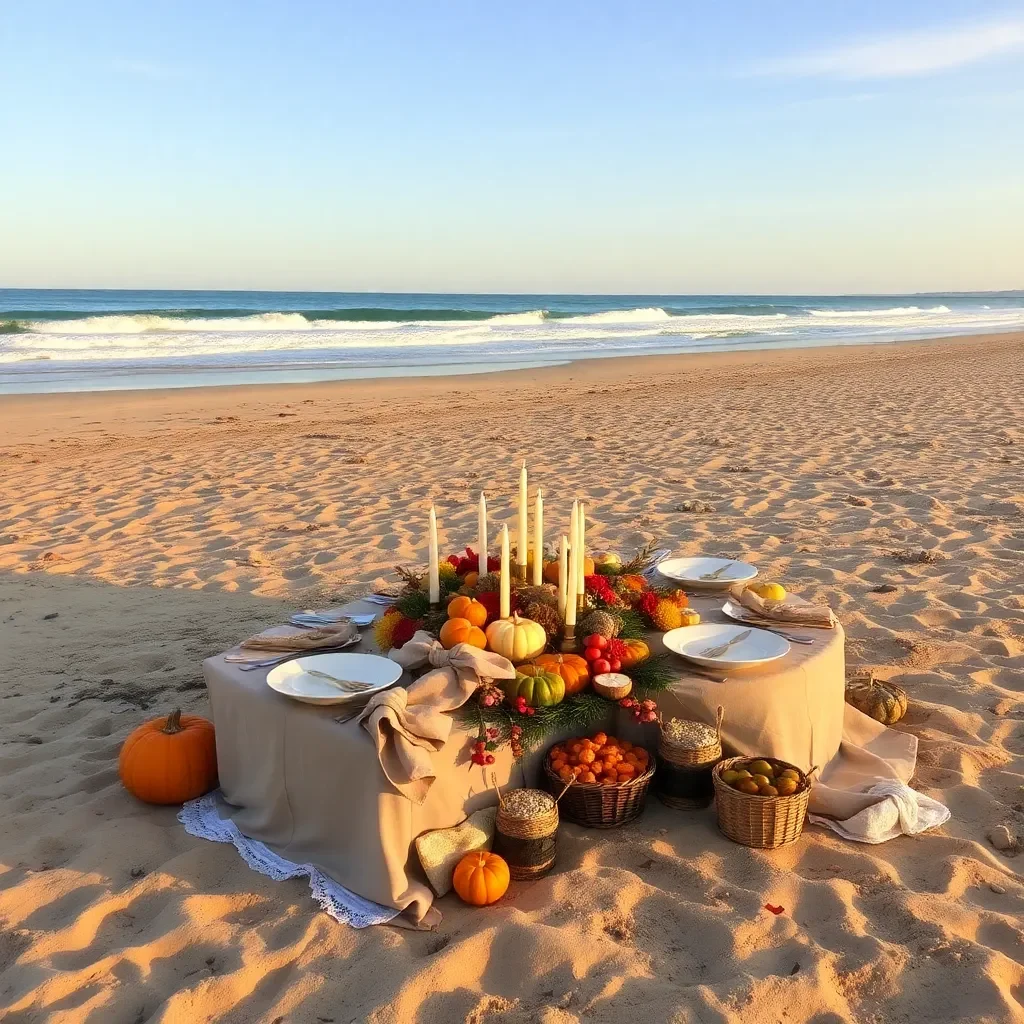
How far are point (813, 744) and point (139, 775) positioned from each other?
2.75 meters

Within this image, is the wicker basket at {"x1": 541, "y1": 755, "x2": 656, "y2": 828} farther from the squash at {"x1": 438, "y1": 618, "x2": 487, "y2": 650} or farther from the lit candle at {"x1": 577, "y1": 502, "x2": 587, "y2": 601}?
the lit candle at {"x1": 577, "y1": 502, "x2": 587, "y2": 601}

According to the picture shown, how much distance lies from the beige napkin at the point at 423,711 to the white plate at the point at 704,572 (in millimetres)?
1347

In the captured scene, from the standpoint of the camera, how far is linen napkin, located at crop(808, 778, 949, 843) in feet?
11.0

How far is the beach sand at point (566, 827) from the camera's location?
267 centimetres

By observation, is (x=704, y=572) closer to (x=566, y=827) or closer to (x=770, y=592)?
(x=770, y=592)

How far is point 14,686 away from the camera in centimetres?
483

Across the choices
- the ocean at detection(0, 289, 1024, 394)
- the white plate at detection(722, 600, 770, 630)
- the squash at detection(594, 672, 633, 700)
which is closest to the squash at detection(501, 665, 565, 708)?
the squash at detection(594, 672, 633, 700)

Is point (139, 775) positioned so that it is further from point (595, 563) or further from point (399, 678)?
point (595, 563)

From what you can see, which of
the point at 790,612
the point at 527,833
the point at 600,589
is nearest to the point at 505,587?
the point at 600,589

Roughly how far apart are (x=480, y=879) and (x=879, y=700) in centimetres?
228

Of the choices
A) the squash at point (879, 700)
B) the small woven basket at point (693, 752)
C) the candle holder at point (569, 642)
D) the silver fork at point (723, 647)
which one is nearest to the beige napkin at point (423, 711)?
the candle holder at point (569, 642)

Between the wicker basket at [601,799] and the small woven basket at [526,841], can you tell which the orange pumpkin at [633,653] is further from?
the small woven basket at [526,841]

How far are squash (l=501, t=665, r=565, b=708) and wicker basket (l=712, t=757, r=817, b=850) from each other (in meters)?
0.70

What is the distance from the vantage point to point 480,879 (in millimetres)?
2998
